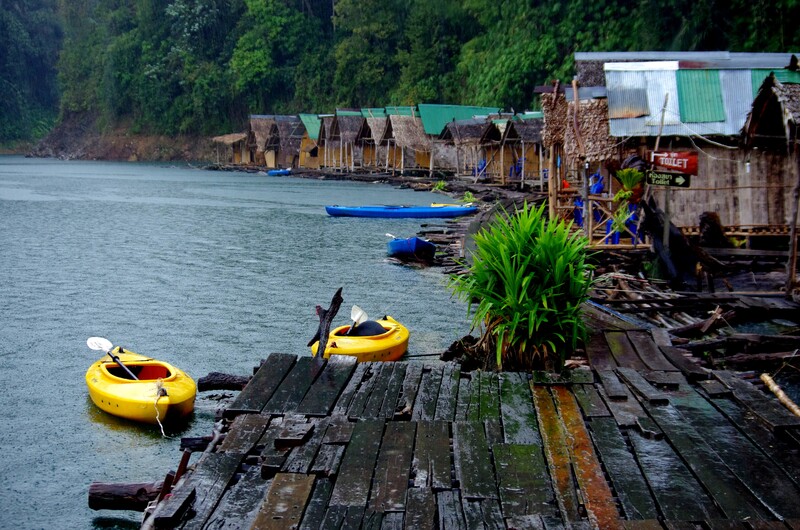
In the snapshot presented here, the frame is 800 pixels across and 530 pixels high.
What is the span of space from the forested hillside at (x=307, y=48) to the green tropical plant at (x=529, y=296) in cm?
2956

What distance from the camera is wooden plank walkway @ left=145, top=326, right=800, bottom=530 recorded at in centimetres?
482

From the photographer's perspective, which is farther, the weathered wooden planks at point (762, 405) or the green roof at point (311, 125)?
the green roof at point (311, 125)

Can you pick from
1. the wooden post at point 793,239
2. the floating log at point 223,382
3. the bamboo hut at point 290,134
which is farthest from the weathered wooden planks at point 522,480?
the bamboo hut at point 290,134

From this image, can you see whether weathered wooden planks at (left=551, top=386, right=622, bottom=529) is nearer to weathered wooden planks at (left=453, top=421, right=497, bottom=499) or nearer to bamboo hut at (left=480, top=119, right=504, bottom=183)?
weathered wooden planks at (left=453, top=421, right=497, bottom=499)

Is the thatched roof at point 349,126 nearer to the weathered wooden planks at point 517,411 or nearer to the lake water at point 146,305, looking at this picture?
the lake water at point 146,305

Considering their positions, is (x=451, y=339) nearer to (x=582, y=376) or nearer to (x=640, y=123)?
(x=582, y=376)

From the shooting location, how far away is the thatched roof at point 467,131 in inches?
1631

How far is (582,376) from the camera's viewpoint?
746 centimetres

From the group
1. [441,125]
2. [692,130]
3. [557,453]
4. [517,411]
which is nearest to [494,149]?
[441,125]

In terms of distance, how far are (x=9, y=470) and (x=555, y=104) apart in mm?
16184

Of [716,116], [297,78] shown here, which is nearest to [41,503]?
[716,116]

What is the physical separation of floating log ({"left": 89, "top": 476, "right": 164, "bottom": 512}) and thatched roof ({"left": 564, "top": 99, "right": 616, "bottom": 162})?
43.1ft

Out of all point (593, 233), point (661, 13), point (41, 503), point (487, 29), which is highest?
point (487, 29)

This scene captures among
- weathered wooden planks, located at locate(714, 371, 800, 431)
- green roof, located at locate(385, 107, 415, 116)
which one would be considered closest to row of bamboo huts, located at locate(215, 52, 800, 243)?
weathered wooden planks, located at locate(714, 371, 800, 431)
